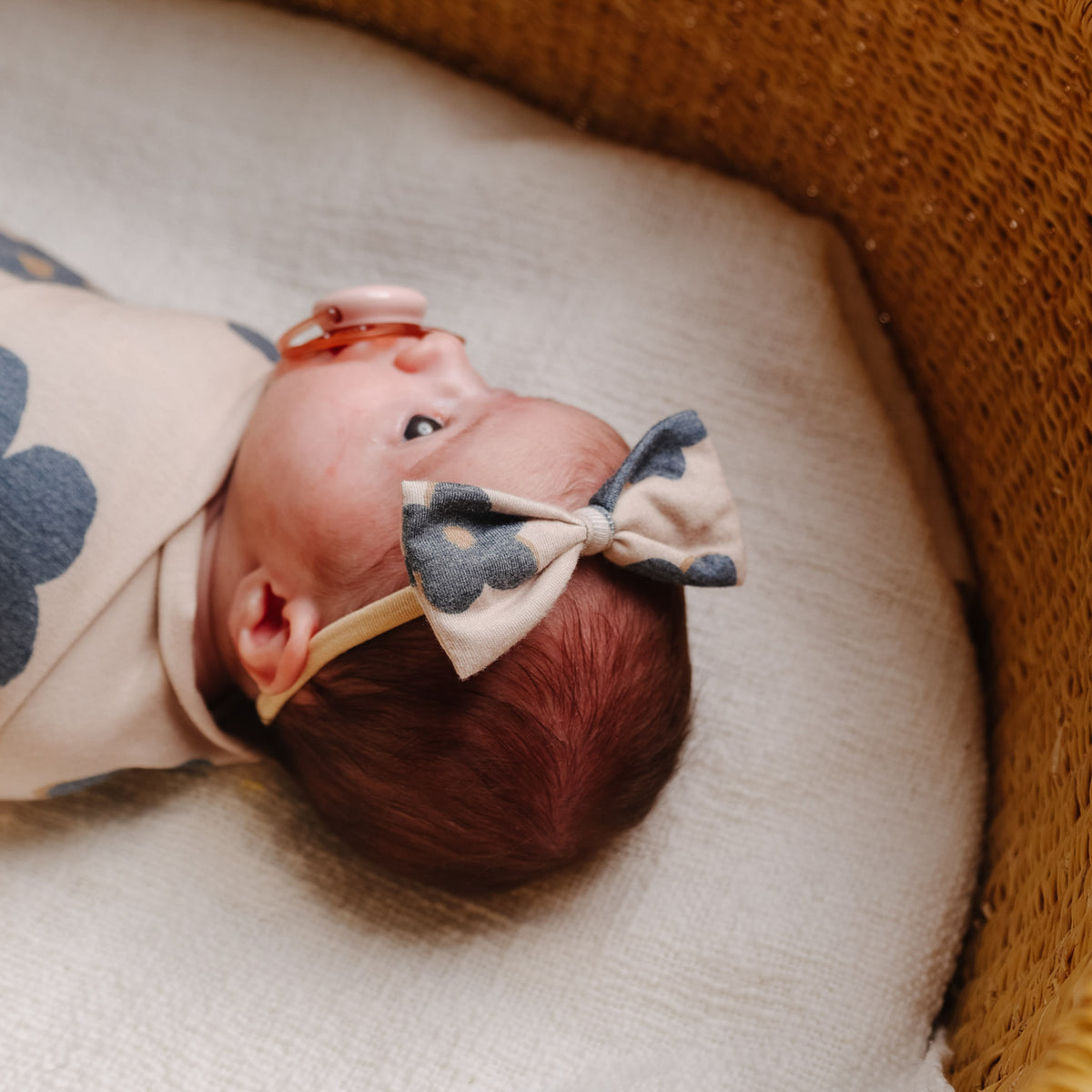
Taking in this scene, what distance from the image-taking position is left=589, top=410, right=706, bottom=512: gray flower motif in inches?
31.8

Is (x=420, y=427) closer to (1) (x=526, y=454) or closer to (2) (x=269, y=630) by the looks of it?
(1) (x=526, y=454)

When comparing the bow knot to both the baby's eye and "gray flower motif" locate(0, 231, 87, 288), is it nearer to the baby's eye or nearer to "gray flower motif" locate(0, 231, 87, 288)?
the baby's eye

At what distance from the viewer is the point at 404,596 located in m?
0.77

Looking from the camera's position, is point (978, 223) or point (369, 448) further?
point (978, 223)

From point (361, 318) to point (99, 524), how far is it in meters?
0.28

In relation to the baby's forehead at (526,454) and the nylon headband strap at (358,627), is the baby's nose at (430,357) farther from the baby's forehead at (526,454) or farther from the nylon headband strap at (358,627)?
the nylon headband strap at (358,627)

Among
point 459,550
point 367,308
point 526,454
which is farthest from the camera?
point 367,308

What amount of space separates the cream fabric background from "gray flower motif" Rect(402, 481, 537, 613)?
373 millimetres

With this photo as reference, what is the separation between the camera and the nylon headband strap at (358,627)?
2.54 ft

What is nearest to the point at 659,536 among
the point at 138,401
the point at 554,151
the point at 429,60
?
the point at 138,401

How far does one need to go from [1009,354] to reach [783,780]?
46 cm

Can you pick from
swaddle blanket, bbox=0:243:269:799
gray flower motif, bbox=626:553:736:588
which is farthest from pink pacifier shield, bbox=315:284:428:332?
gray flower motif, bbox=626:553:736:588

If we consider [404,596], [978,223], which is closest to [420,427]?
[404,596]

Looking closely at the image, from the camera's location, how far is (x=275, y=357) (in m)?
1.06
